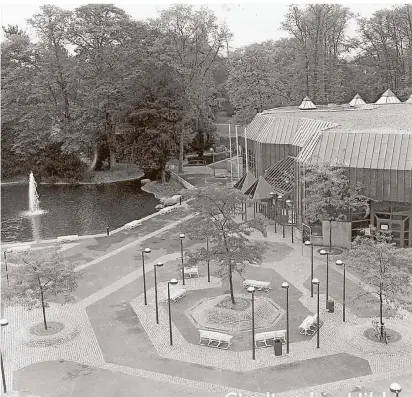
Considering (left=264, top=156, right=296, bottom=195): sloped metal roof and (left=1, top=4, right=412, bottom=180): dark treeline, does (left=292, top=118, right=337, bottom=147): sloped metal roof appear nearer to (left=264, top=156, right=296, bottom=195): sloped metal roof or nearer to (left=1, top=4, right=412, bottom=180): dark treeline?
(left=264, top=156, right=296, bottom=195): sloped metal roof

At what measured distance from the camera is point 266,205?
48.5 m

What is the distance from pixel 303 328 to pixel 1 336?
14.3m

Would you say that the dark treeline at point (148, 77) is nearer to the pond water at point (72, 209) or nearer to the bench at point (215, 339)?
the pond water at point (72, 209)

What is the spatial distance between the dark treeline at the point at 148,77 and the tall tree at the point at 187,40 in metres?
0.12

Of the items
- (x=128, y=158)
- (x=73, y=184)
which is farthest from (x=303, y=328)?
(x=73, y=184)

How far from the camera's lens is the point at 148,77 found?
66062mm

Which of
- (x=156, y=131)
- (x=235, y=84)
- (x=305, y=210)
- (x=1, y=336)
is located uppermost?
(x=235, y=84)

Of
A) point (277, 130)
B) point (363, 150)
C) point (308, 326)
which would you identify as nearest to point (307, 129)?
point (277, 130)

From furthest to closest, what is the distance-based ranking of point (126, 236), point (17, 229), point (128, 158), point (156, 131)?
1. point (128, 158)
2. point (156, 131)
3. point (17, 229)
4. point (126, 236)

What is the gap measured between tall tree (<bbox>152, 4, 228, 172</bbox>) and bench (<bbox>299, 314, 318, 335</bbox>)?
4302cm

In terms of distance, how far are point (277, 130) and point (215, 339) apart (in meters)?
28.5

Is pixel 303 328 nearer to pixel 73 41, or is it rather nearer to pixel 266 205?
pixel 266 205

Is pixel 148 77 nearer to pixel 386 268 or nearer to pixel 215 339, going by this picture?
pixel 215 339

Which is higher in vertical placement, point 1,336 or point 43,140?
point 43,140
